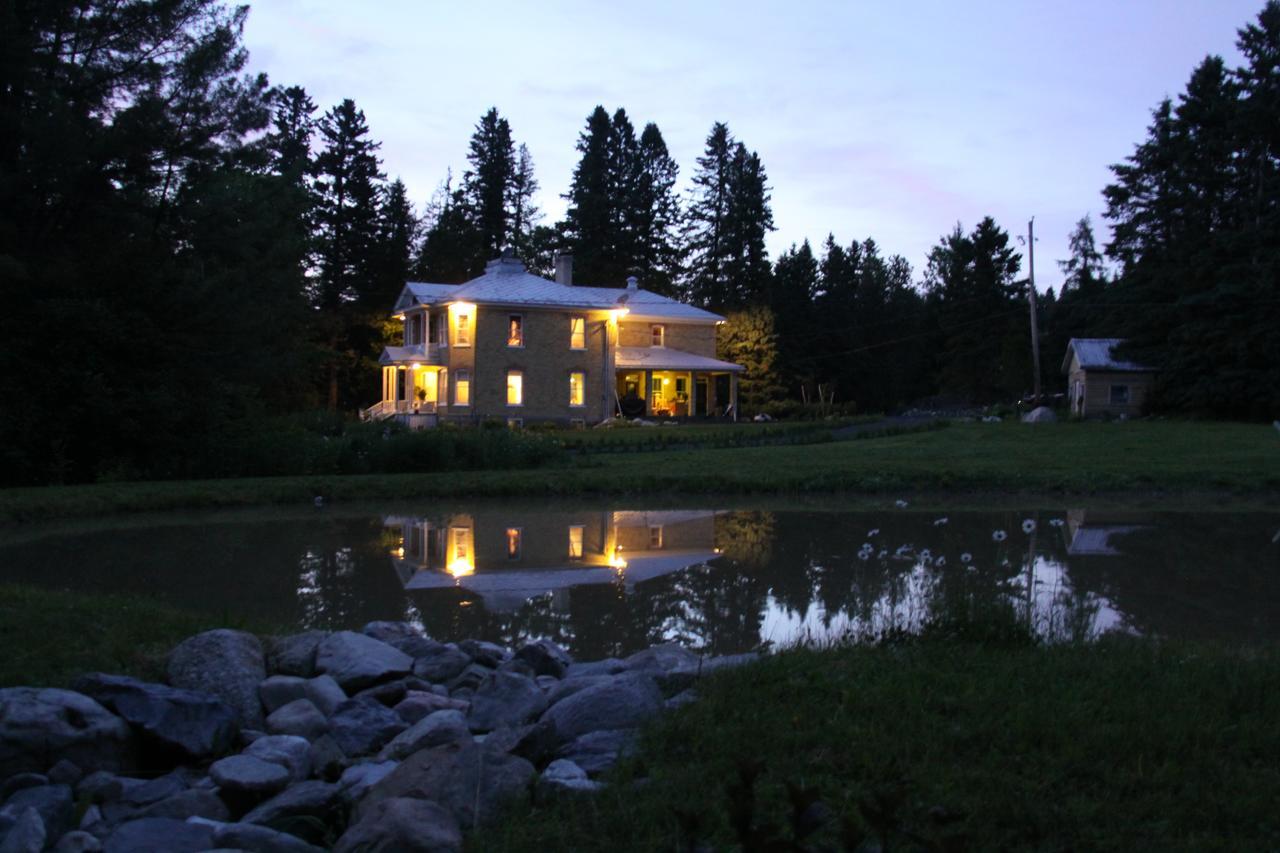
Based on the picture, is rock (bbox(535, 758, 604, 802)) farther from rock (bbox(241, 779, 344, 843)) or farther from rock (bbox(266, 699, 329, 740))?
rock (bbox(266, 699, 329, 740))

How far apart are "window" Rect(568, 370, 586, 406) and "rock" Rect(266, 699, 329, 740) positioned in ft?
138

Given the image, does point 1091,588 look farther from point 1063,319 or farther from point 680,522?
point 1063,319

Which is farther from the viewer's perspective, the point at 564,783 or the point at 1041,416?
the point at 1041,416

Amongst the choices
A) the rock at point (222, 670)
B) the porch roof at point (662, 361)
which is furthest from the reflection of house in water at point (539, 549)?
the porch roof at point (662, 361)

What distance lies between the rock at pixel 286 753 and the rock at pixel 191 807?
34 cm

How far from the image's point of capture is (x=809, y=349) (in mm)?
68750

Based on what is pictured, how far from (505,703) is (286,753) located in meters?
1.20

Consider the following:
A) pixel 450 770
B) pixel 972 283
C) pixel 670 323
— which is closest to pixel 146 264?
pixel 450 770

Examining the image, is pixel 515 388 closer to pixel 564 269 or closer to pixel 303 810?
pixel 564 269

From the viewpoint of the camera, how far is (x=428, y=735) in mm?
5602

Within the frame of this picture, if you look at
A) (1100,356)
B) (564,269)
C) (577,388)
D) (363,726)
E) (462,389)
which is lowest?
(363,726)

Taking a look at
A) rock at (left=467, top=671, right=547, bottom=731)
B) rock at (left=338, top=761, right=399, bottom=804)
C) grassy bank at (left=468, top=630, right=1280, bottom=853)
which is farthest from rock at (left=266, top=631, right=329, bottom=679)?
grassy bank at (left=468, top=630, right=1280, bottom=853)

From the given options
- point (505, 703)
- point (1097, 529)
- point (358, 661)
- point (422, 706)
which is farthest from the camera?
point (1097, 529)

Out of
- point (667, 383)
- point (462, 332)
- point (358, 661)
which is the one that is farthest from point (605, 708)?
point (667, 383)
